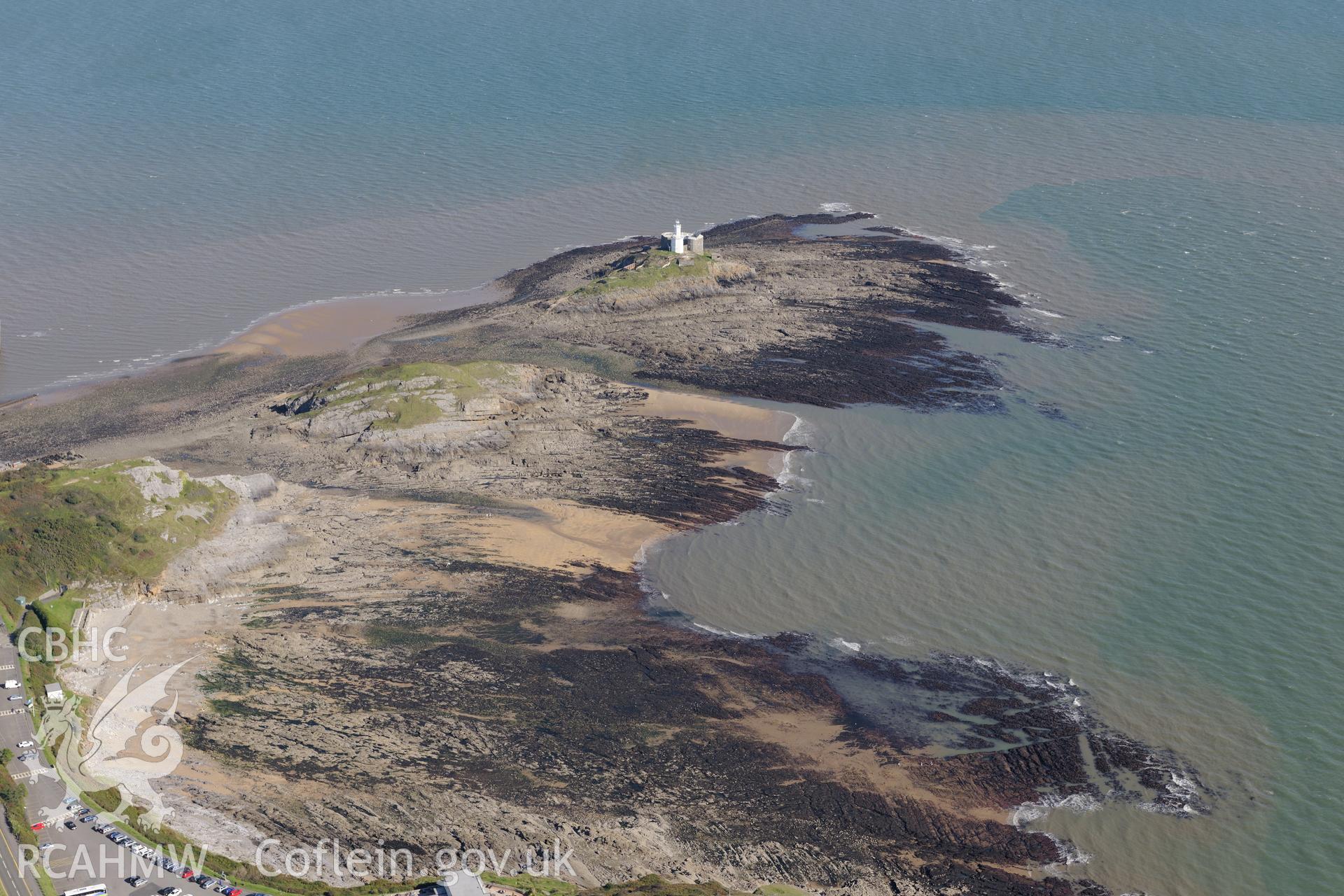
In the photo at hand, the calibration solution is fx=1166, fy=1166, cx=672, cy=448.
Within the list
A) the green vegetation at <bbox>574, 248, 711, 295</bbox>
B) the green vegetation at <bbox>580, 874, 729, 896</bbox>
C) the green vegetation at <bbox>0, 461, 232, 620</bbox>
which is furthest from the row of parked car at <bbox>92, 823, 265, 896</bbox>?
the green vegetation at <bbox>574, 248, 711, 295</bbox>

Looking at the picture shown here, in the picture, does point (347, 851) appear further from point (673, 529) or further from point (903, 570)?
point (903, 570)

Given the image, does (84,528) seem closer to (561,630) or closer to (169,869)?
(169,869)

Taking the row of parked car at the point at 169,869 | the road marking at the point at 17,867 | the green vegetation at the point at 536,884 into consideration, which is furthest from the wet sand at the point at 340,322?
the green vegetation at the point at 536,884

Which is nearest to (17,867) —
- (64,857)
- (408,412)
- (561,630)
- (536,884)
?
(64,857)

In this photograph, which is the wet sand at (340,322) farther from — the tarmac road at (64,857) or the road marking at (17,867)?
the road marking at (17,867)

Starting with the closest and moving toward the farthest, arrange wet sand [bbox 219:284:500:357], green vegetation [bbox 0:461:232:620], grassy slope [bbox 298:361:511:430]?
green vegetation [bbox 0:461:232:620], grassy slope [bbox 298:361:511:430], wet sand [bbox 219:284:500:357]

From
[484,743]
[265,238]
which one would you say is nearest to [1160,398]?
[484,743]

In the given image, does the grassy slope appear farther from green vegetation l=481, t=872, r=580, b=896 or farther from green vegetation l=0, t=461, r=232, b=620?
green vegetation l=481, t=872, r=580, b=896
